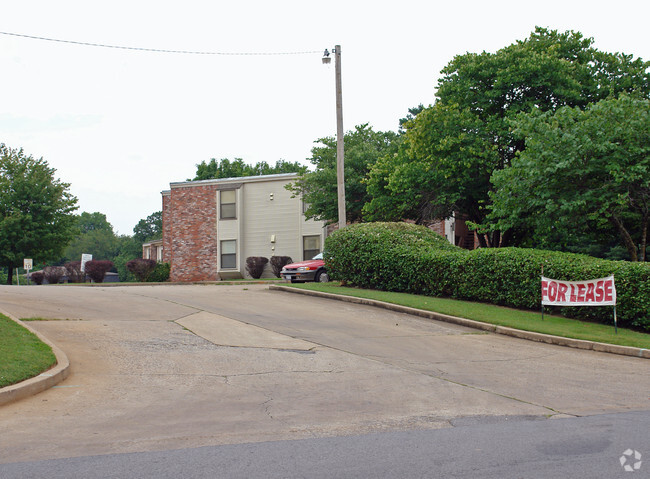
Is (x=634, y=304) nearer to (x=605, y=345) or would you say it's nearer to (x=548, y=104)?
(x=605, y=345)

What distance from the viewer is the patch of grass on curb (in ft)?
25.5

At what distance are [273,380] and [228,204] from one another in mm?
31784

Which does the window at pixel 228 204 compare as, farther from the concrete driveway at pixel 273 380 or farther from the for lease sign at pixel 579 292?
the for lease sign at pixel 579 292

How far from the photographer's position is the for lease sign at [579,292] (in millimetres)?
13922

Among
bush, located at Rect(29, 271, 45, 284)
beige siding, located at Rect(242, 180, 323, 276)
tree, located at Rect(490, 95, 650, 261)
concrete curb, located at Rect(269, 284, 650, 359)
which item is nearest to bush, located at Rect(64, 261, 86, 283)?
bush, located at Rect(29, 271, 45, 284)

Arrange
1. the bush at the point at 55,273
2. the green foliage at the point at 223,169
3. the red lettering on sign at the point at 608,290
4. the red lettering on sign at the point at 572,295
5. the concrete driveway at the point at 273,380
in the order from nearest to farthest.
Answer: the concrete driveway at the point at 273,380 → the red lettering on sign at the point at 608,290 → the red lettering on sign at the point at 572,295 → the bush at the point at 55,273 → the green foliage at the point at 223,169

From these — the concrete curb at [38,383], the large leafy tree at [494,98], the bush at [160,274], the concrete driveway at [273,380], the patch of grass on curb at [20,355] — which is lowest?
the concrete driveway at [273,380]

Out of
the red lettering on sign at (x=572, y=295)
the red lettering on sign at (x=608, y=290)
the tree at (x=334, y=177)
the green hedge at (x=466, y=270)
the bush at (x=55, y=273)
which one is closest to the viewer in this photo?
the red lettering on sign at (x=608, y=290)

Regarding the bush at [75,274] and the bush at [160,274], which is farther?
the bush at [160,274]

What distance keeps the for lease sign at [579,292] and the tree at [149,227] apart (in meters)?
110

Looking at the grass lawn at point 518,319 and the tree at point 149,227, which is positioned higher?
the tree at point 149,227

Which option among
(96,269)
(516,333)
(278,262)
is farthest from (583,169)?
(96,269)

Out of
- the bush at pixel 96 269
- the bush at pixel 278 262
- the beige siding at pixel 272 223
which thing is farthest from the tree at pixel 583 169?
the bush at pixel 96 269

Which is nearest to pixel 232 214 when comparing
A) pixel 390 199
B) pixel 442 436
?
pixel 390 199
